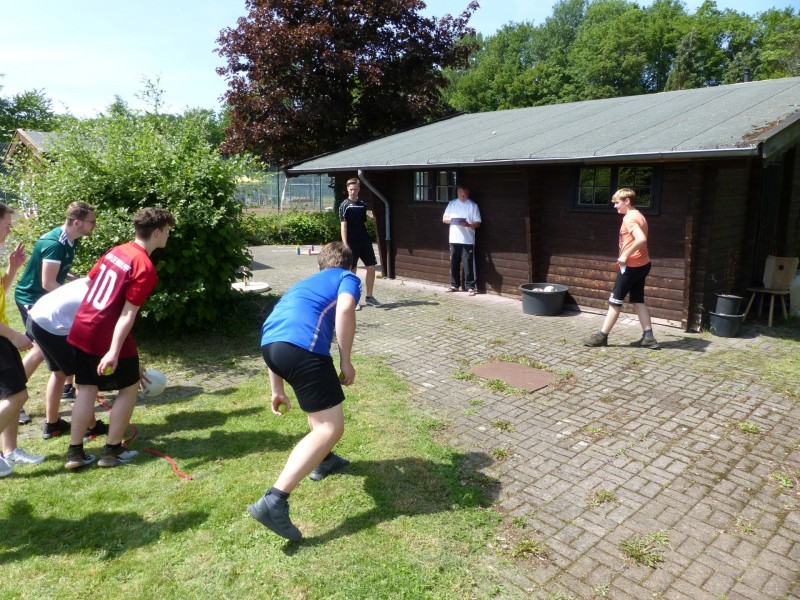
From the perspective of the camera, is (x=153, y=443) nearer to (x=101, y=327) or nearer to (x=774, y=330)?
(x=101, y=327)

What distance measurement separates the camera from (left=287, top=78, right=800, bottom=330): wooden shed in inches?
277

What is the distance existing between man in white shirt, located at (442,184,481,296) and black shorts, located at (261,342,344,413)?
6.87m

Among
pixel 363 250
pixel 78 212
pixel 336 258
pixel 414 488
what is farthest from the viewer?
pixel 363 250

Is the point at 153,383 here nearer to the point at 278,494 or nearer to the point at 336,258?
the point at 278,494

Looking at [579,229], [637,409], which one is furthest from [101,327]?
[579,229]

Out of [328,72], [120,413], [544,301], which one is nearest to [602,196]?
[544,301]

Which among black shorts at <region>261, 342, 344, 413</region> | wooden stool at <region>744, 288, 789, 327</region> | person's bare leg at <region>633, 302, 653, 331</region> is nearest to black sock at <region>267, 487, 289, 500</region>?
black shorts at <region>261, 342, 344, 413</region>

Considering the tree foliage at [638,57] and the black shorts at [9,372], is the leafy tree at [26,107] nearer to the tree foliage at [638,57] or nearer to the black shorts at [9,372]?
the tree foliage at [638,57]

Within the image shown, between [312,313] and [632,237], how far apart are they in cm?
461

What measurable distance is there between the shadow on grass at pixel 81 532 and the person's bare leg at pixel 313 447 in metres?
0.69

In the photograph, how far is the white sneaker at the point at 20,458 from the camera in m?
4.02

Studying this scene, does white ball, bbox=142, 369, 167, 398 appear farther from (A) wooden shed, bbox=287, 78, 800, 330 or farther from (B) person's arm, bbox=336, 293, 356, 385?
(A) wooden shed, bbox=287, 78, 800, 330

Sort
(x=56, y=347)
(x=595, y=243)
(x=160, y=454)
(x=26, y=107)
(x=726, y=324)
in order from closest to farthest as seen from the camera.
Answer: (x=56, y=347) → (x=160, y=454) → (x=726, y=324) → (x=595, y=243) → (x=26, y=107)

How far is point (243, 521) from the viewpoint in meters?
3.37
